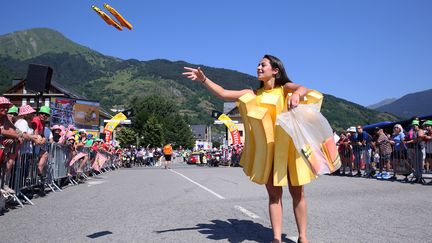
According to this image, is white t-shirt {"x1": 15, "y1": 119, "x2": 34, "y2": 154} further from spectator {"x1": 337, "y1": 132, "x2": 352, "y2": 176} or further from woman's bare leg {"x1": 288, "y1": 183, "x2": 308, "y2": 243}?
spectator {"x1": 337, "y1": 132, "x2": 352, "y2": 176}

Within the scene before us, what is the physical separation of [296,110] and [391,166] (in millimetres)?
11293

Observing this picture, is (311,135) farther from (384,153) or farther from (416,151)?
(384,153)

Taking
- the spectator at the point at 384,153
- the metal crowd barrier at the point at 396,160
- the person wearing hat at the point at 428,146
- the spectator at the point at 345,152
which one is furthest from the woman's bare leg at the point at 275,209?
the spectator at the point at 345,152

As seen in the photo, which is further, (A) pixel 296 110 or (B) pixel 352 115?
(B) pixel 352 115

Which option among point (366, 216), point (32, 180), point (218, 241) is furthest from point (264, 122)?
point (32, 180)

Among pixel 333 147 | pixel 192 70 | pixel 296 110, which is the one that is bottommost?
pixel 333 147

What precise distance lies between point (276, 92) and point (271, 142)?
523 millimetres

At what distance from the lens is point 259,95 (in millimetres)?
4336

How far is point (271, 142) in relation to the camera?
416cm

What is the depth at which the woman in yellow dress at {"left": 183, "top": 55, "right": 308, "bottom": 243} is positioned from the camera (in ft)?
13.3

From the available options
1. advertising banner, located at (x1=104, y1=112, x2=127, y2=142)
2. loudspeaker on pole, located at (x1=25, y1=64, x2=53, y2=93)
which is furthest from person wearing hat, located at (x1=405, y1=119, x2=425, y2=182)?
advertising banner, located at (x1=104, y1=112, x2=127, y2=142)

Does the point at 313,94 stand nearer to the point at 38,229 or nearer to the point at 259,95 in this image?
the point at 259,95

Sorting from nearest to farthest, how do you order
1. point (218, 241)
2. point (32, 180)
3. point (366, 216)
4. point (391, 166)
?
point (218, 241) → point (366, 216) → point (32, 180) → point (391, 166)

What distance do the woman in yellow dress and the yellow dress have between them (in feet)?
0.17
